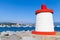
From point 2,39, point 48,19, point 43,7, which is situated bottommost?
point 2,39

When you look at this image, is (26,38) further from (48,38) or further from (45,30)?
(45,30)

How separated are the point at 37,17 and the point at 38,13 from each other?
125mm

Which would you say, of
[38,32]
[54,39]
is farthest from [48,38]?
[38,32]

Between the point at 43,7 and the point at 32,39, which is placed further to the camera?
the point at 43,7

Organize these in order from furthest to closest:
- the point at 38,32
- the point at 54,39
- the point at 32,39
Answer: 1. the point at 38,32
2. the point at 32,39
3. the point at 54,39

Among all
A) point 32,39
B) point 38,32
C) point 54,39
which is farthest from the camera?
point 38,32

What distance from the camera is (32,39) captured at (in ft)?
10.3

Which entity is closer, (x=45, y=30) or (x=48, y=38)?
(x=48, y=38)

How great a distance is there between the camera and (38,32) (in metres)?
3.63

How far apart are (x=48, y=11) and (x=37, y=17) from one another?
1.15ft

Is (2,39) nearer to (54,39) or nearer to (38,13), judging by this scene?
(38,13)

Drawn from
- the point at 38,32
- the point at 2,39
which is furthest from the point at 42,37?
the point at 2,39

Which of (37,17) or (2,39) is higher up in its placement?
(37,17)

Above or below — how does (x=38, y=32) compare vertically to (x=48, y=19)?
below
